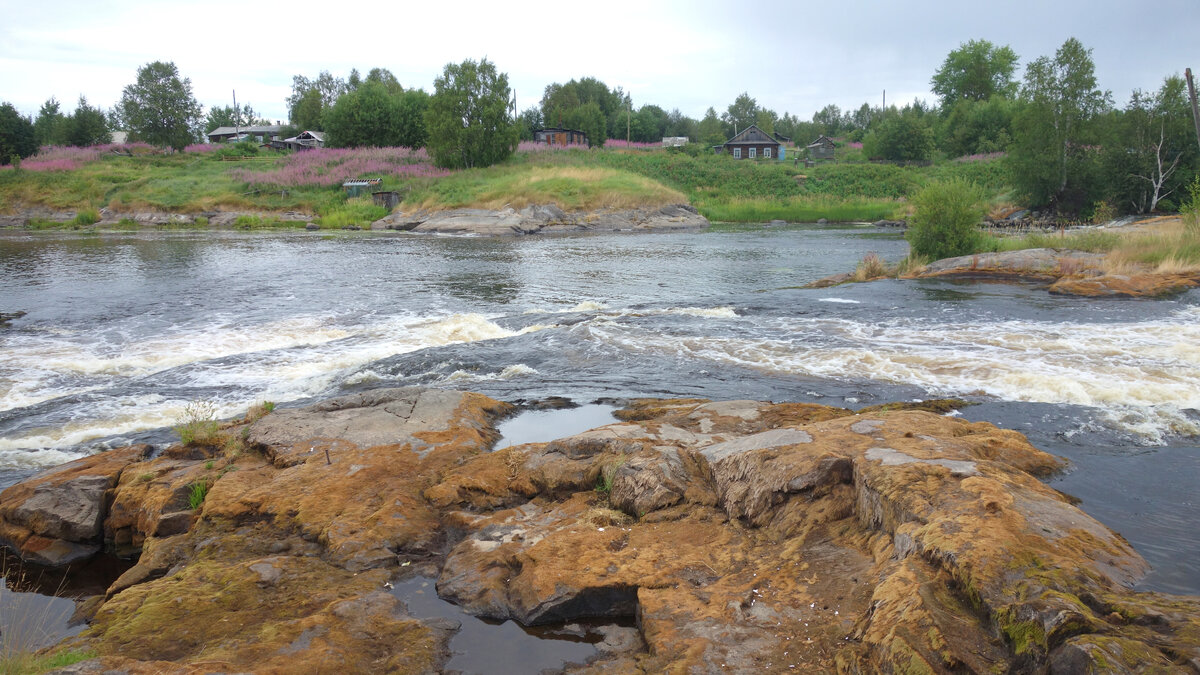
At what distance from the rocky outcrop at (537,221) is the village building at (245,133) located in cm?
4928

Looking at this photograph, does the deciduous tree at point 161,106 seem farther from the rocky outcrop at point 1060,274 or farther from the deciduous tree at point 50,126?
the rocky outcrop at point 1060,274

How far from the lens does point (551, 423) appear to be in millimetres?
8023

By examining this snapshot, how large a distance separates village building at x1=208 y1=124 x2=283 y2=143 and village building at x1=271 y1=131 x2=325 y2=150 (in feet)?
21.0

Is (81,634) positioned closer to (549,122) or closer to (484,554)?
(484,554)

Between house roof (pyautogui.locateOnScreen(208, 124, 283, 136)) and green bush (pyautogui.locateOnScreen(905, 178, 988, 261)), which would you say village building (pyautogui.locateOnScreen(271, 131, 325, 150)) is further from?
green bush (pyautogui.locateOnScreen(905, 178, 988, 261))

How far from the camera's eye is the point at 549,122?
88875 millimetres

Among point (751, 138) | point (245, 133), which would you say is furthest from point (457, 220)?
point (245, 133)

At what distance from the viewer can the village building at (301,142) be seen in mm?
73256

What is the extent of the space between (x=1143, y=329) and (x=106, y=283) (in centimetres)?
2477

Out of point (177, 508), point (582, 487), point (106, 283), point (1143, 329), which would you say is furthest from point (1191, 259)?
point (106, 283)

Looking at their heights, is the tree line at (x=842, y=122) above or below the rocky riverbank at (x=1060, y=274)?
above

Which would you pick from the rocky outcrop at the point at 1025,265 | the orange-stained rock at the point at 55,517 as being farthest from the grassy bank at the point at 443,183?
the orange-stained rock at the point at 55,517

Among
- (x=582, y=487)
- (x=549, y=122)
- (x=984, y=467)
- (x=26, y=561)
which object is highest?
(x=549, y=122)

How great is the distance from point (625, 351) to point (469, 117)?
4845cm
